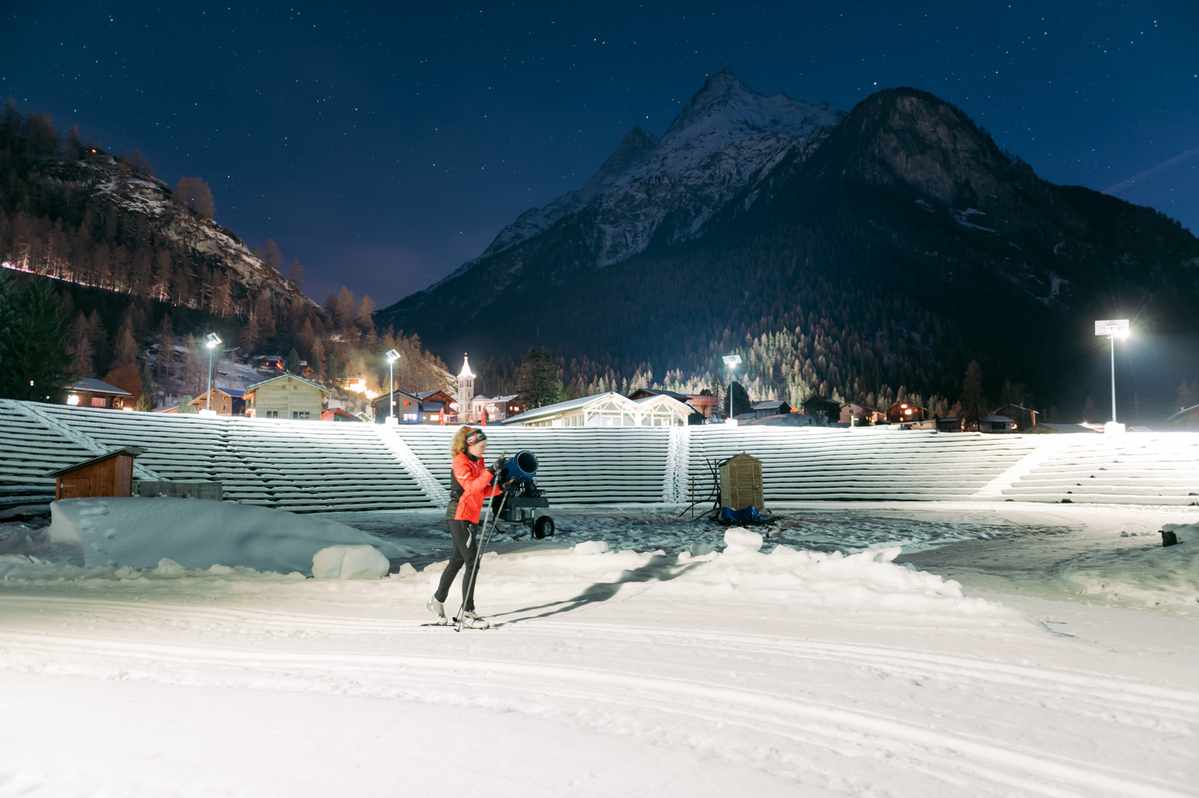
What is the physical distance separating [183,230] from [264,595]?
224506mm

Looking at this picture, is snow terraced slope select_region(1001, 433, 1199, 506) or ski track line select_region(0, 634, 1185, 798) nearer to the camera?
ski track line select_region(0, 634, 1185, 798)

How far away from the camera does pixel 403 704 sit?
193 inches

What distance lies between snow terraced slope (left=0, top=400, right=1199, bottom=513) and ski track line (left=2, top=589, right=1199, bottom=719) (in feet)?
68.2

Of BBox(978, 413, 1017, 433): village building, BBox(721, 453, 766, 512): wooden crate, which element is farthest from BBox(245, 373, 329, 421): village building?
BBox(978, 413, 1017, 433): village building

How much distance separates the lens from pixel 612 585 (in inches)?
412

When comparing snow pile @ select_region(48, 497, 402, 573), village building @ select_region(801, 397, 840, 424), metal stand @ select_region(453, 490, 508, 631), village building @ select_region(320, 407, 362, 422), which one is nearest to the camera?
metal stand @ select_region(453, 490, 508, 631)

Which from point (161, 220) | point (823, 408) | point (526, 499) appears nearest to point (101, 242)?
point (161, 220)

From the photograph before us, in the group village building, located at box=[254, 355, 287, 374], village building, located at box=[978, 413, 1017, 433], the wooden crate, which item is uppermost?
village building, located at box=[254, 355, 287, 374]

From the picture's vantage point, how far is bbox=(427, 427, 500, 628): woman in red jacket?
7.66 meters

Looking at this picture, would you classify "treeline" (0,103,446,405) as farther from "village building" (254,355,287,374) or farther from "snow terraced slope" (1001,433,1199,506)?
"snow terraced slope" (1001,433,1199,506)

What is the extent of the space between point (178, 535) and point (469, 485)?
30.7 ft

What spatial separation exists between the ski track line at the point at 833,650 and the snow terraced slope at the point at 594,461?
20773 millimetres

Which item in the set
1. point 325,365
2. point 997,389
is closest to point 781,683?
point 325,365

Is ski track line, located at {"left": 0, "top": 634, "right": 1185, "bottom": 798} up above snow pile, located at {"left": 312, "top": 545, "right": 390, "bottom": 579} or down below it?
above
